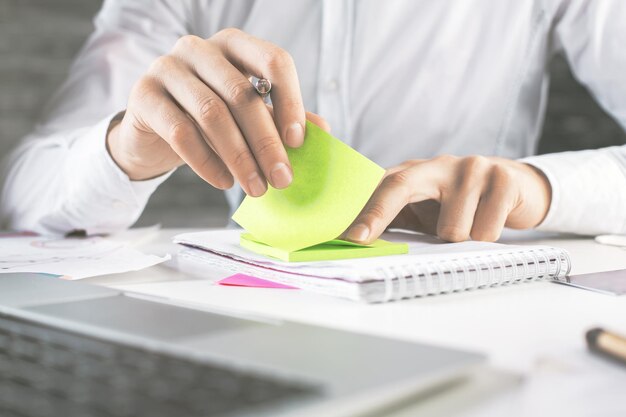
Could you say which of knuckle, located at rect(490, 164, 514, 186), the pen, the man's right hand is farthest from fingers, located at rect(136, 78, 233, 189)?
the pen

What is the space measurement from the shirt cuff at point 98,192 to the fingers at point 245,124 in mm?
278

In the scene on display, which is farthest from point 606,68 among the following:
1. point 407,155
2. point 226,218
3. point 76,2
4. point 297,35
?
point 76,2

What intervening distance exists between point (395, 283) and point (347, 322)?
68mm

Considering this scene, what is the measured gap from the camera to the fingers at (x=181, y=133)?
705mm

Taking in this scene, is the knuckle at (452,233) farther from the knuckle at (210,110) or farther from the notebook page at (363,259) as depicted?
the knuckle at (210,110)

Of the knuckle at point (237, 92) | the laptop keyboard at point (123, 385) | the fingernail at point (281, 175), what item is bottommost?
the laptop keyboard at point (123, 385)

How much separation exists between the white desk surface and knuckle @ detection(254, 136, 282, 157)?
4.8 inches

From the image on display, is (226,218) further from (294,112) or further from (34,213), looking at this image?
(294,112)

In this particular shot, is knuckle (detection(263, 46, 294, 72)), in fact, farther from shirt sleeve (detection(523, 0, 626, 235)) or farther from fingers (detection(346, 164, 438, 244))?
shirt sleeve (detection(523, 0, 626, 235))

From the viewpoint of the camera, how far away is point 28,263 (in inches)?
28.3

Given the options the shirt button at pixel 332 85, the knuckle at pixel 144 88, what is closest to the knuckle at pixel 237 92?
the knuckle at pixel 144 88

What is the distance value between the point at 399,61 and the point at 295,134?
71cm

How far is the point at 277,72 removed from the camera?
2.12 feet

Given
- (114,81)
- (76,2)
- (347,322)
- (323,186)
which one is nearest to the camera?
(347,322)
